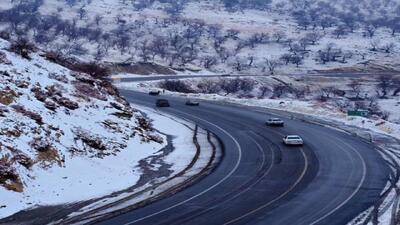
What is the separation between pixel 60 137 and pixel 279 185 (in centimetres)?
1309

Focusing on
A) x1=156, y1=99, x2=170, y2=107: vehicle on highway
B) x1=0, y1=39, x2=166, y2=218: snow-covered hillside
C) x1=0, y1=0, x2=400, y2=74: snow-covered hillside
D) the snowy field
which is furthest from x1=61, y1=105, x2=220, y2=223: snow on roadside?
x1=0, y1=0, x2=400, y2=74: snow-covered hillside

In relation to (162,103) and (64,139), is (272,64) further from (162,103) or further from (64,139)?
(64,139)

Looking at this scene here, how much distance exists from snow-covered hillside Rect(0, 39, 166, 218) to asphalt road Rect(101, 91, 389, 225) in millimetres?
4851

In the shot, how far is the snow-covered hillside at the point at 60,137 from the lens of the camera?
2677 centimetres

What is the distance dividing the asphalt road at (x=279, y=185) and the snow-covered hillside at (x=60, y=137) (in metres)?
4.85

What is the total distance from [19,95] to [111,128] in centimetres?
649

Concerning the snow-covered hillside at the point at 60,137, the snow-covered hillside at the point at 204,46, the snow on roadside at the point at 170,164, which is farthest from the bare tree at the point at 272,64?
the snow-covered hillside at the point at 60,137

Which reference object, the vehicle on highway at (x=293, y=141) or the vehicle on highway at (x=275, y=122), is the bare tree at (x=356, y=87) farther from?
the vehicle on highway at (x=293, y=141)

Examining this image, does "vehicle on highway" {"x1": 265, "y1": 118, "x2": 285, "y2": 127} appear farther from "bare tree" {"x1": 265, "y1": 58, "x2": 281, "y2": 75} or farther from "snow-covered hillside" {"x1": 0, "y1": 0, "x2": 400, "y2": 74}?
"bare tree" {"x1": 265, "y1": 58, "x2": 281, "y2": 75}

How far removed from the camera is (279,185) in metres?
28.9

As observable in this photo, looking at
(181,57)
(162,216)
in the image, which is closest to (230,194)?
(162,216)

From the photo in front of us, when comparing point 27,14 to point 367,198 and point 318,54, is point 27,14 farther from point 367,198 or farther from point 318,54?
point 367,198

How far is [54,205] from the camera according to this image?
25188mm

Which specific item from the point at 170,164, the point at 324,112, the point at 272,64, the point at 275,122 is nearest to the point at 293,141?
the point at 275,122
